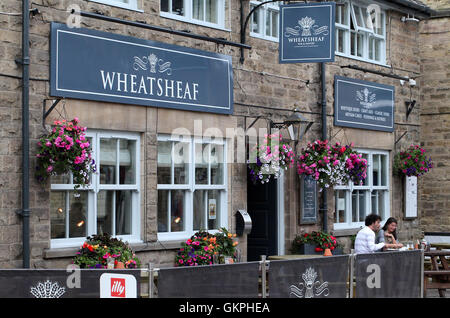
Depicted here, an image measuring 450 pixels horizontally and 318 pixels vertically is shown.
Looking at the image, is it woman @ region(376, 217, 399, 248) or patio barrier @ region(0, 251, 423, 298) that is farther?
woman @ region(376, 217, 399, 248)

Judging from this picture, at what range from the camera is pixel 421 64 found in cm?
2009

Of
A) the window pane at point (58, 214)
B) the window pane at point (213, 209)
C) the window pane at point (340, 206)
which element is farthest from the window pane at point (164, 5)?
the window pane at point (340, 206)

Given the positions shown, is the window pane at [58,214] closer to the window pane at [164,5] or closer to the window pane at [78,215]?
the window pane at [78,215]

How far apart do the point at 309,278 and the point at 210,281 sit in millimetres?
1425

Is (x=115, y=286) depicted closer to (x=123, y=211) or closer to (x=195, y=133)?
(x=123, y=211)

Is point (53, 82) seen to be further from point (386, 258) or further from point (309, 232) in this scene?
point (309, 232)

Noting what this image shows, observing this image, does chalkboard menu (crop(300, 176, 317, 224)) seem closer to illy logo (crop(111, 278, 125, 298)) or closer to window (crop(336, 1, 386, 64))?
window (crop(336, 1, 386, 64))

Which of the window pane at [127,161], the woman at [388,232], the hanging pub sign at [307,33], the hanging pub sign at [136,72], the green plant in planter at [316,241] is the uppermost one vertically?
the hanging pub sign at [307,33]

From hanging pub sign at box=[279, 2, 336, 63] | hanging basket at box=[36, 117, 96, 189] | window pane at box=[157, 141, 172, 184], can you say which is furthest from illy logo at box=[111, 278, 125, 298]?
hanging pub sign at box=[279, 2, 336, 63]

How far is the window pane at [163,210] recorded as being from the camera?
12.4m

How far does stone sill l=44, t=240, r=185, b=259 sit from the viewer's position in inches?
419

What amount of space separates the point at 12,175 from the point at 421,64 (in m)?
12.5

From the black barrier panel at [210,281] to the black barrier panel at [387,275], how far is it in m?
1.79

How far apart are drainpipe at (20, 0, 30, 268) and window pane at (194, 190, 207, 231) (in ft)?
10.9
